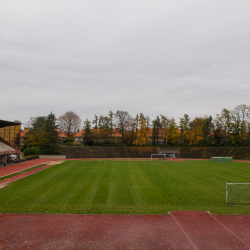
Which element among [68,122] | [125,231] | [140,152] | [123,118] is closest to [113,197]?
[125,231]

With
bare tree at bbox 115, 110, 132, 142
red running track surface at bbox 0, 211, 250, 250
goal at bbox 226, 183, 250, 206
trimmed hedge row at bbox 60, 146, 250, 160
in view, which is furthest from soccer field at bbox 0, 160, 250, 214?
bare tree at bbox 115, 110, 132, 142

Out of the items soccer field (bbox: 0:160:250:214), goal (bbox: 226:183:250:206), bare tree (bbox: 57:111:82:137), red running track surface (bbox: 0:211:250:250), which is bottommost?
soccer field (bbox: 0:160:250:214)

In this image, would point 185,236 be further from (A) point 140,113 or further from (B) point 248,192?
(A) point 140,113

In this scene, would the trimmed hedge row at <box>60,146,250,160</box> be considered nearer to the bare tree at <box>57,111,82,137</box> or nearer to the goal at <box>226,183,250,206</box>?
the bare tree at <box>57,111,82,137</box>

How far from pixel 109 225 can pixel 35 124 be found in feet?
167

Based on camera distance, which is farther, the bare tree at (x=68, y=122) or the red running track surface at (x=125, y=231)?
the bare tree at (x=68, y=122)

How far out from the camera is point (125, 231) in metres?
8.32

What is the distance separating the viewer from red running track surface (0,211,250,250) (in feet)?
23.9

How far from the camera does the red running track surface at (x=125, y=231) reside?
7.29 metres

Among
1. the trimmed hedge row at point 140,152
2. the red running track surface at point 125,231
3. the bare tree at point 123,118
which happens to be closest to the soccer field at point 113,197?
the red running track surface at point 125,231

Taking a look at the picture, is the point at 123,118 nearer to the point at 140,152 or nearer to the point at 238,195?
the point at 140,152

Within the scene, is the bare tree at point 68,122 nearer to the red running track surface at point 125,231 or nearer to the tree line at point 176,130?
the tree line at point 176,130

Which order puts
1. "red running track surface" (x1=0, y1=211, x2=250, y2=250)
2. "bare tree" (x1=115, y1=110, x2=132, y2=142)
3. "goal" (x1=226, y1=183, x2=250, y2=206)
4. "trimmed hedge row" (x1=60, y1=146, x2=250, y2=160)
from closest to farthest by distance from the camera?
1. "red running track surface" (x1=0, y1=211, x2=250, y2=250)
2. "goal" (x1=226, y1=183, x2=250, y2=206)
3. "trimmed hedge row" (x1=60, y1=146, x2=250, y2=160)
4. "bare tree" (x1=115, y1=110, x2=132, y2=142)

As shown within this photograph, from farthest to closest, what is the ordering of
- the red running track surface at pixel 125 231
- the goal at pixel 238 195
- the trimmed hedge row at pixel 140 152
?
the trimmed hedge row at pixel 140 152 → the goal at pixel 238 195 → the red running track surface at pixel 125 231
